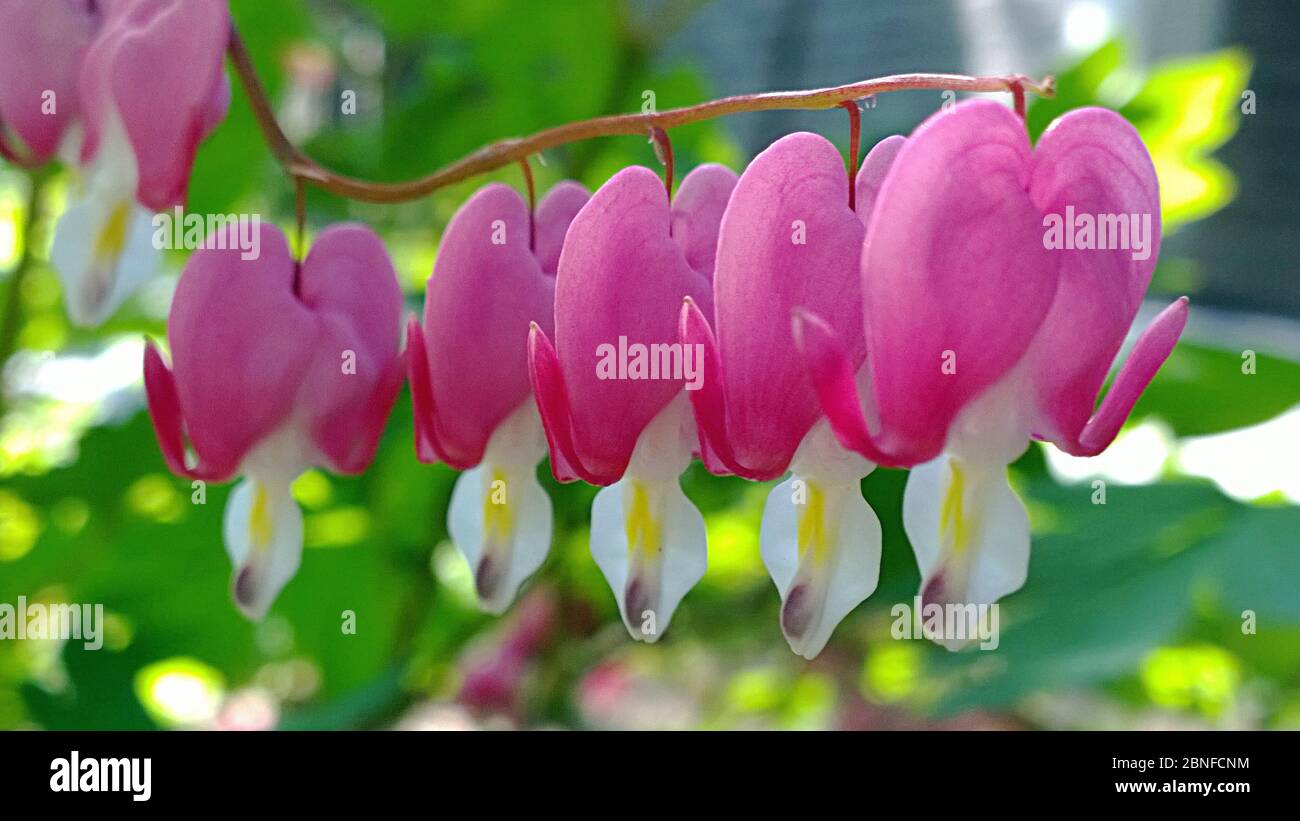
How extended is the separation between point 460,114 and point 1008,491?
1.06 metres

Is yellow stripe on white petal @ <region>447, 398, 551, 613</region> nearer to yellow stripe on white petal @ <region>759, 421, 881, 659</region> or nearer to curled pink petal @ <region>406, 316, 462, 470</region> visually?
curled pink petal @ <region>406, 316, 462, 470</region>

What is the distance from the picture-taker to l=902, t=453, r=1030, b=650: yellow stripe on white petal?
0.55 meters

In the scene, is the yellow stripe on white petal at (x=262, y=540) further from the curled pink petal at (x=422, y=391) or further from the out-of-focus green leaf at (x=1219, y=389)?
the out-of-focus green leaf at (x=1219, y=389)

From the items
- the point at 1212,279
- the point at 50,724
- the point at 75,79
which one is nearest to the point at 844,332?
the point at 75,79

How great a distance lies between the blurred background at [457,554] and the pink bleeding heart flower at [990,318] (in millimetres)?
483

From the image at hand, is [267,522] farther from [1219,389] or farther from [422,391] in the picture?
[1219,389]

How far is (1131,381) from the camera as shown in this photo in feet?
1.75

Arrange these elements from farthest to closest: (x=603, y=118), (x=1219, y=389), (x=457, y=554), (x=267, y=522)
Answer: (x=457, y=554)
(x=1219, y=389)
(x=267, y=522)
(x=603, y=118)

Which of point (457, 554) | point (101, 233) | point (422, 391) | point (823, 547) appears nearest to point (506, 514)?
point (422, 391)

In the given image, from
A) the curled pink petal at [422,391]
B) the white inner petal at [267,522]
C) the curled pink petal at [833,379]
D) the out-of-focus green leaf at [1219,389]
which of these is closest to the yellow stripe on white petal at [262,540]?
the white inner petal at [267,522]

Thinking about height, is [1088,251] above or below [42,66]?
below

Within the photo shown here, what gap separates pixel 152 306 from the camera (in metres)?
1.52

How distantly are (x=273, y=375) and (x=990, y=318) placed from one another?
0.39 metres

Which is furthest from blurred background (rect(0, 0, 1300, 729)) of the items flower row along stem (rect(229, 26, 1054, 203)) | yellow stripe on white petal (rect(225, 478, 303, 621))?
flower row along stem (rect(229, 26, 1054, 203))
